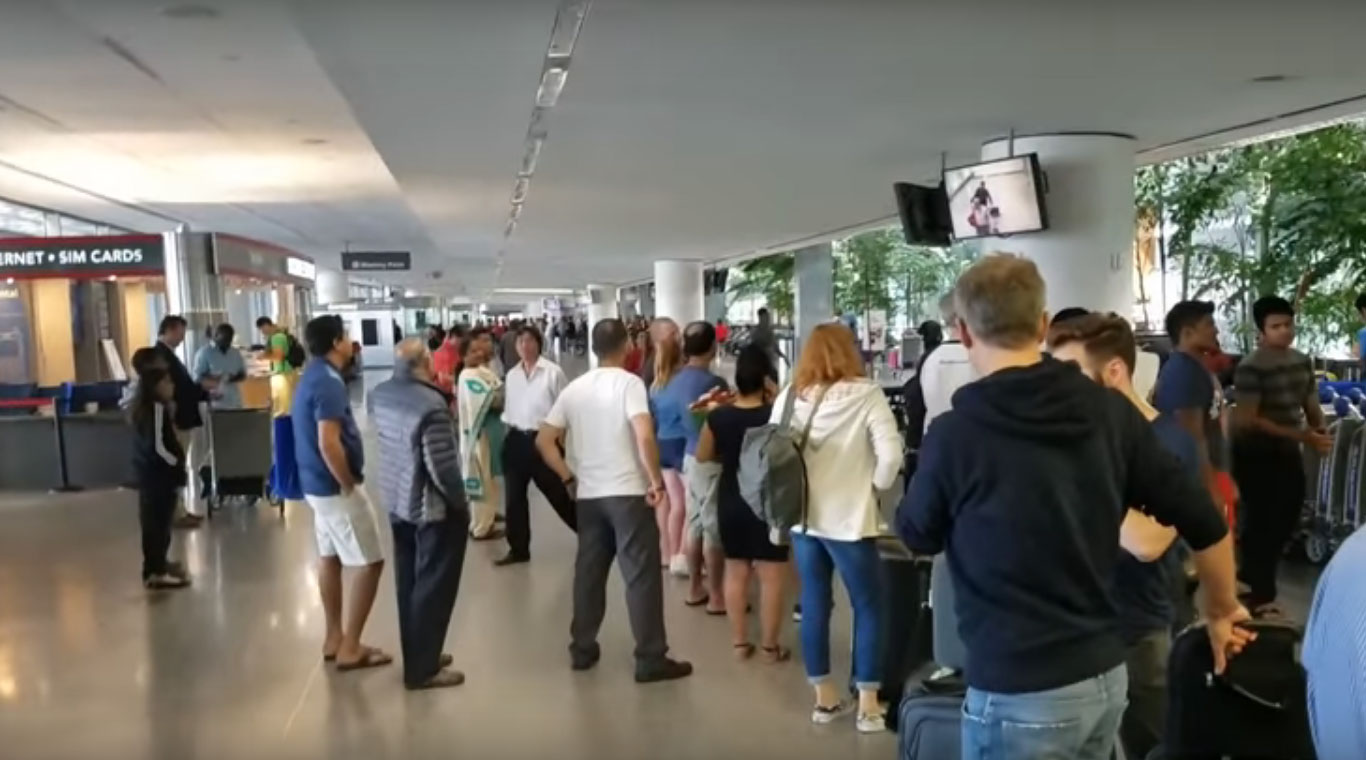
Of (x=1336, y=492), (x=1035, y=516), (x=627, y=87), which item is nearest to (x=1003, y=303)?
(x=1035, y=516)

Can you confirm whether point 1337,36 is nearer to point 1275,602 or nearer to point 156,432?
point 1275,602

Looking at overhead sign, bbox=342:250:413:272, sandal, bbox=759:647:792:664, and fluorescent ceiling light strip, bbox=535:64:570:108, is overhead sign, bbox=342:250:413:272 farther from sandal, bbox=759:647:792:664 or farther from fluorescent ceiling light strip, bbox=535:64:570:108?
sandal, bbox=759:647:792:664

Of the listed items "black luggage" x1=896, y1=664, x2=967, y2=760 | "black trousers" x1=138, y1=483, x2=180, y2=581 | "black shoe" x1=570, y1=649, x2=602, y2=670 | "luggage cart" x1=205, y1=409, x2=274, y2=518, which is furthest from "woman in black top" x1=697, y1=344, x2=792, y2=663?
"luggage cart" x1=205, y1=409, x2=274, y2=518

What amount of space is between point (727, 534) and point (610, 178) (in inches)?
309

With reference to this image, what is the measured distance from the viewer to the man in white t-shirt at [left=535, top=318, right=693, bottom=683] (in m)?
5.14

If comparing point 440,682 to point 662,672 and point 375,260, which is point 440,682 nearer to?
point 662,672

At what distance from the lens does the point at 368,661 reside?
5.57 m

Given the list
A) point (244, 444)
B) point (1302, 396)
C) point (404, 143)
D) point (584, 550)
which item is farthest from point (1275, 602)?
point (244, 444)

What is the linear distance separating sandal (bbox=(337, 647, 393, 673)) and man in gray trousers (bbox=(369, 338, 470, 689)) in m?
0.31

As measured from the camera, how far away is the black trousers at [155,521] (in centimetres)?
727

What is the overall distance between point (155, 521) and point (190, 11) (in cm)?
307

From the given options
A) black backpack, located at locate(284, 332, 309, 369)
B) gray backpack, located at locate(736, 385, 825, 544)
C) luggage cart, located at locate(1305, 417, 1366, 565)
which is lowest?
luggage cart, located at locate(1305, 417, 1366, 565)

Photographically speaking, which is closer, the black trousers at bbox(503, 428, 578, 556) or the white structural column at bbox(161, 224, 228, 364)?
the black trousers at bbox(503, 428, 578, 556)

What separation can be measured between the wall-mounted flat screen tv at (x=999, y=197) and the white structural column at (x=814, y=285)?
17.1 metres
